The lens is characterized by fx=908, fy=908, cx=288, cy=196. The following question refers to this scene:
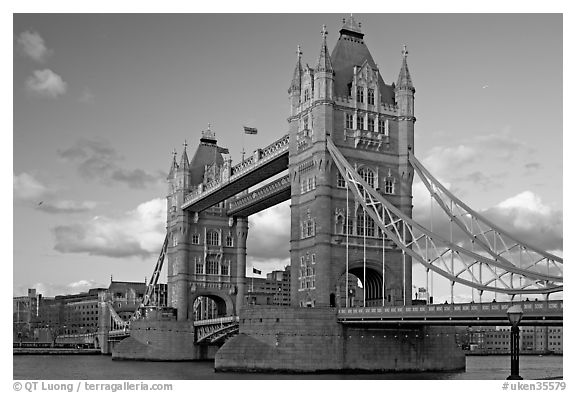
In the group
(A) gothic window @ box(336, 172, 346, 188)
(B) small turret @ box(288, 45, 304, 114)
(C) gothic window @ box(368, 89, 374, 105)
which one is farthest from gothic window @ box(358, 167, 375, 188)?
(B) small turret @ box(288, 45, 304, 114)

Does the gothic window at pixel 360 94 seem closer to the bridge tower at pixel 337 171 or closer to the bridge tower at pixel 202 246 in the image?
the bridge tower at pixel 337 171

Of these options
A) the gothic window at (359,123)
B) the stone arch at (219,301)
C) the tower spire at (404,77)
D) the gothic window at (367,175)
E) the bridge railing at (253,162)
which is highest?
the tower spire at (404,77)

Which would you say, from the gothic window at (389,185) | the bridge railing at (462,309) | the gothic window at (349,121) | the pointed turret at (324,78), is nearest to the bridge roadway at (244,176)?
the gothic window at (349,121)

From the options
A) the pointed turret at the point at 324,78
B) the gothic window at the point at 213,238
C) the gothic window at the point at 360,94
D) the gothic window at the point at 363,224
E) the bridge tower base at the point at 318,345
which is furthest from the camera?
the gothic window at the point at 213,238

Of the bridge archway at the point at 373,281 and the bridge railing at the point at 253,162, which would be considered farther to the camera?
the bridge railing at the point at 253,162

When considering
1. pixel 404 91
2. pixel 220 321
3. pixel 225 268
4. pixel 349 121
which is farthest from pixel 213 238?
pixel 404 91

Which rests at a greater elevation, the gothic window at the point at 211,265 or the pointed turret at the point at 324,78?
the pointed turret at the point at 324,78
